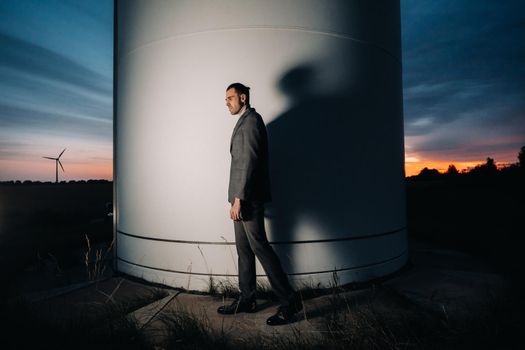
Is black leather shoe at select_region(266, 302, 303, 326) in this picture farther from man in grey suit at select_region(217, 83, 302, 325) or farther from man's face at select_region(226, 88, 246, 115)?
man's face at select_region(226, 88, 246, 115)

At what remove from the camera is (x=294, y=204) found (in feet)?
9.84

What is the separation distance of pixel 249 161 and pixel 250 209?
0.36 m

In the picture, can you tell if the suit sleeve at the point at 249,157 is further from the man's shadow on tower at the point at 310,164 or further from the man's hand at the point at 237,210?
the man's shadow on tower at the point at 310,164

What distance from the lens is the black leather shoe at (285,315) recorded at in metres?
2.24

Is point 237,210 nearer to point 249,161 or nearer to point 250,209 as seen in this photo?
point 250,209

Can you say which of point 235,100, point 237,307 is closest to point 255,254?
point 237,307

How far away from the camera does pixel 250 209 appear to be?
2.38 metres

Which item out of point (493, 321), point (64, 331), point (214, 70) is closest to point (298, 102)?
point (214, 70)

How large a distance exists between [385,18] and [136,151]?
304 centimetres

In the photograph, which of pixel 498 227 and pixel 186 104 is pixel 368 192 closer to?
pixel 186 104

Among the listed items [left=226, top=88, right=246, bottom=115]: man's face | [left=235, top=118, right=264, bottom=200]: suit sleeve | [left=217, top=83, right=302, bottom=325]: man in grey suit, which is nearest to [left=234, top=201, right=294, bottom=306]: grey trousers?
[left=217, top=83, right=302, bottom=325]: man in grey suit

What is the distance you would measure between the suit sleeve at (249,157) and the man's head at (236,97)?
233 millimetres

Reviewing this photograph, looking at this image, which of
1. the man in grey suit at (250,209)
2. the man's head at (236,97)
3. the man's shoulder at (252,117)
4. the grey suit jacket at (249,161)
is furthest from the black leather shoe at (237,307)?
the man's head at (236,97)

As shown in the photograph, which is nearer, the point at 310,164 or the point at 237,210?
the point at 237,210
